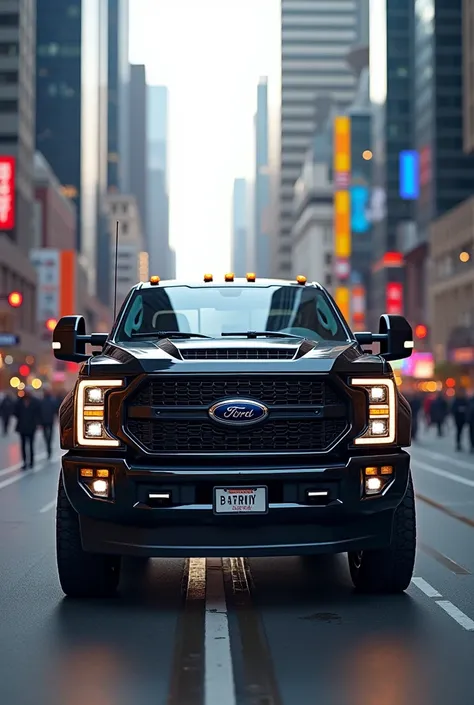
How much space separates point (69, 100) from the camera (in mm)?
170375

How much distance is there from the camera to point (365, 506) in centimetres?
766

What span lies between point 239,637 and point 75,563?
5.11 feet

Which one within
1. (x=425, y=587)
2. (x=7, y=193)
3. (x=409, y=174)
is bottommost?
(x=425, y=587)

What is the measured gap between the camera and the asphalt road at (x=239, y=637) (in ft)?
19.1

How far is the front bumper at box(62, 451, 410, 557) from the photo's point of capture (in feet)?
24.7

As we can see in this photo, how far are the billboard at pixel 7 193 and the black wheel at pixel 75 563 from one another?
75.5 metres

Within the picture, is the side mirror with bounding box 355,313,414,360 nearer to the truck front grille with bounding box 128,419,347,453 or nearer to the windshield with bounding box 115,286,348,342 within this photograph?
the windshield with bounding box 115,286,348,342

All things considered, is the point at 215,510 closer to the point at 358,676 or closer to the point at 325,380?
the point at 325,380

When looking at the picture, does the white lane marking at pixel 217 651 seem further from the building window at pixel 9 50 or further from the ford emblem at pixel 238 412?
the building window at pixel 9 50

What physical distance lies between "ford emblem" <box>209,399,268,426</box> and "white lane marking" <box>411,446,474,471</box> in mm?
18897

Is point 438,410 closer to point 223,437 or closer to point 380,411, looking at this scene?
point 380,411

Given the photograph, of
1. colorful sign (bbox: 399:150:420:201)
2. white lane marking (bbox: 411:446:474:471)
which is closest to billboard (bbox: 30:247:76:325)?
colorful sign (bbox: 399:150:420:201)

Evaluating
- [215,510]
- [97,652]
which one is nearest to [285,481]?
[215,510]

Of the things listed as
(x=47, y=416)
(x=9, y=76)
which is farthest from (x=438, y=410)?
(x=9, y=76)
